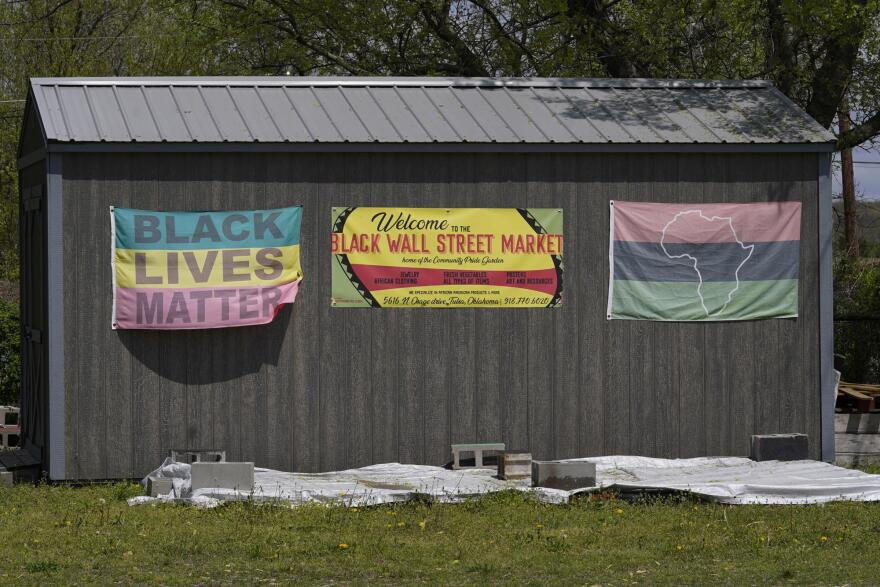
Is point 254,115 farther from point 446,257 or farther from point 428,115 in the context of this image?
point 446,257

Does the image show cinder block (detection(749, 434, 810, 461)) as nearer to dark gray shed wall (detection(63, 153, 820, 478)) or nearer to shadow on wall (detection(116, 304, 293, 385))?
dark gray shed wall (detection(63, 153, 820, 478))

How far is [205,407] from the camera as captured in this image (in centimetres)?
1128

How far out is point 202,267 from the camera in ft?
36.9

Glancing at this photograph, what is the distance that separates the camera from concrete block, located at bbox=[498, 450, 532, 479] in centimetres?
1112

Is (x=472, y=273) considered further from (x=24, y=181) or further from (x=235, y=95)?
(x=24, y=181)

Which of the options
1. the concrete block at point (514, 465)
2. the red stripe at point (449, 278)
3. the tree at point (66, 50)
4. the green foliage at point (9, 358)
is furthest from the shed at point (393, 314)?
the tree at point (66, 50)

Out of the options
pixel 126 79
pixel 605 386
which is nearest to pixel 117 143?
pixel 126 79

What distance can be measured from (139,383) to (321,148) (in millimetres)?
2462

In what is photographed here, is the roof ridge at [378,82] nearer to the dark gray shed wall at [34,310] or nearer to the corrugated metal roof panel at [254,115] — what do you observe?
the corrugated metal roof panel at [254,115]

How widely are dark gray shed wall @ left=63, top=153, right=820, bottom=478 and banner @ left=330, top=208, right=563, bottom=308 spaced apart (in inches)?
4.3

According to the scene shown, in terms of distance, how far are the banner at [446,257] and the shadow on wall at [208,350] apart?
0.66 metres

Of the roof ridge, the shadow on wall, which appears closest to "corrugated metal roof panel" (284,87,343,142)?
the roof ridge

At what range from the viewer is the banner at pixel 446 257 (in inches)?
453

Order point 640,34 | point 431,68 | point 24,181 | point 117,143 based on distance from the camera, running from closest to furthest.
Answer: point 117,143, point 24,181, point 640,34, point 431,68
